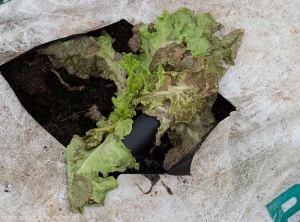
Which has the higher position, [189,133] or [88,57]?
[88,57]

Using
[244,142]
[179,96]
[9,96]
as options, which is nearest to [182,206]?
[244,142]

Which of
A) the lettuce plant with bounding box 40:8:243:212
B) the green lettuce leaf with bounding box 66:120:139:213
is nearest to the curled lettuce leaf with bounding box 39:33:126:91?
the lettuce plant with bounding box 40:8:243:212

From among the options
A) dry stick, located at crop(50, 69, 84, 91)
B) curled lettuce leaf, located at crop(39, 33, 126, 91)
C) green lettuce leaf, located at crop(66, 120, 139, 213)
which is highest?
curled lettuce leaf, located at crop(39, 33, 126, 91)

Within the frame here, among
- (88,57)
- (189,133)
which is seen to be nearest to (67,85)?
(88,57)

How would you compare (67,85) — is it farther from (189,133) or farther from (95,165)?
(189,133)

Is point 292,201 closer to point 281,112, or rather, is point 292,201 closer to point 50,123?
point 281,112

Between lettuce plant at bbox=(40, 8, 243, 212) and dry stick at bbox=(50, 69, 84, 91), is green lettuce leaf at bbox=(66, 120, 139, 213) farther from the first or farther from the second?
dry stick at bbox=(50, 69, 84, 91)

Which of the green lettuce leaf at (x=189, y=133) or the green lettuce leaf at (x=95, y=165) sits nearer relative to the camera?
the green lettuce leaf at (x=95, y=165)

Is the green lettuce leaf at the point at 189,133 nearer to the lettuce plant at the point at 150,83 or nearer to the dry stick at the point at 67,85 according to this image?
the lettuce plant at the point at 150,83

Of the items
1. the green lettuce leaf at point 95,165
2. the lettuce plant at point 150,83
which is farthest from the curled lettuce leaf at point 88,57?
the green lettuce leaf at point 95,165

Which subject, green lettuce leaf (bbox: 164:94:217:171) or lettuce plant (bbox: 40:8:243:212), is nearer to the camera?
lettuce plant (bbox: 40:8:243:212)

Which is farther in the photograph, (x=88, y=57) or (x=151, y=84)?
(x=88, y=57)

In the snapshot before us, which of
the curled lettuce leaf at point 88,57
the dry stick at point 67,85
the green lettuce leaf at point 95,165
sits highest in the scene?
the curled lettuce leaf at point 88,57
